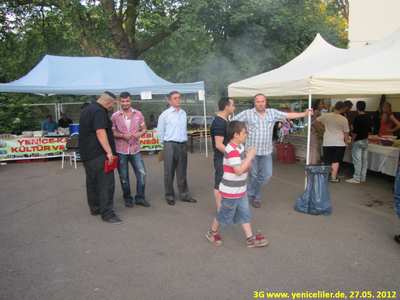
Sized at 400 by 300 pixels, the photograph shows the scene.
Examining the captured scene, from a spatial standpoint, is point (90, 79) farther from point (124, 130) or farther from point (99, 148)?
point (99, 148)

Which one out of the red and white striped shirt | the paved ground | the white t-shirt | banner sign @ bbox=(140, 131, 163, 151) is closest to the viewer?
the paved ground

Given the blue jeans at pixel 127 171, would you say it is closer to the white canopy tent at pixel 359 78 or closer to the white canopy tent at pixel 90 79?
the white canopy tent at pixel 359 78

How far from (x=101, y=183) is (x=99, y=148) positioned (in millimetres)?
500

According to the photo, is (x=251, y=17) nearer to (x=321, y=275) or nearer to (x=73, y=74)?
(x=73, y=74)

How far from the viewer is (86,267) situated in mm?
3121

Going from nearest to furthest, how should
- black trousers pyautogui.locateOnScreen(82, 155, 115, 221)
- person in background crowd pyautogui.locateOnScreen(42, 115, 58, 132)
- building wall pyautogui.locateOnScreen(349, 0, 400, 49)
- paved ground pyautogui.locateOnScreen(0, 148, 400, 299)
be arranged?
paved ground pyautogui.locateOnScreen(0, 148, 400, 299) → black trousers pyautogui.locateOnScreen(82, 155, 115, 221) → person in background crowd pyautogui.locateOnScreen(42, 115, 58, 132) → building wall pyautogui.locateOnScreen(349, 0, 400, 49)

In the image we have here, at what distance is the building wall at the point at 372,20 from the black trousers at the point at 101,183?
12.2 m

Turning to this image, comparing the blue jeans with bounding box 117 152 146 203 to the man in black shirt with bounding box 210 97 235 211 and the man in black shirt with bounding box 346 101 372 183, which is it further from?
the man in black shirt with bounding box 346 101 372 183

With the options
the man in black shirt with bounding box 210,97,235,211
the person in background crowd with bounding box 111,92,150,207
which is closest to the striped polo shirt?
the man in black shirt with bounding box 210,97,235,211

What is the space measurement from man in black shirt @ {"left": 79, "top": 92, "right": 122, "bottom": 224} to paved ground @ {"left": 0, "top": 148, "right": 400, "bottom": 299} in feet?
1.24

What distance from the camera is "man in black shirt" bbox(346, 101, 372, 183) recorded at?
620 cm

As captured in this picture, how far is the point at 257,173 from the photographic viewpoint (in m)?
4.80

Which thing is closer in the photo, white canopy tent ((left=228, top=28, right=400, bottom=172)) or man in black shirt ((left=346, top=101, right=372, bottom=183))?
white canopy tent ((left=228, top=28, right=400, bottom=172))

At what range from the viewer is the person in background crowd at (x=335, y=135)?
20.0 feet
